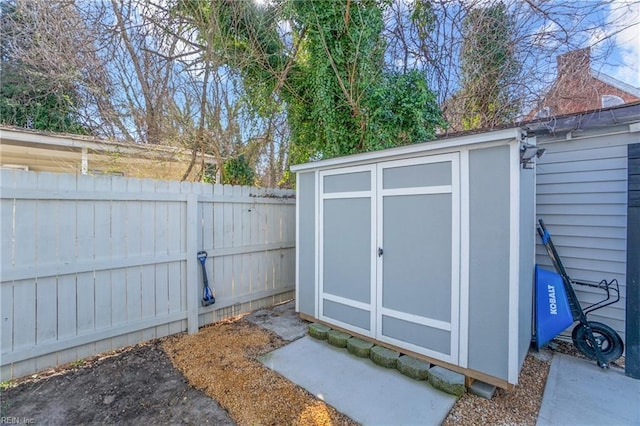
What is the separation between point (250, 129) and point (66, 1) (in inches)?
110

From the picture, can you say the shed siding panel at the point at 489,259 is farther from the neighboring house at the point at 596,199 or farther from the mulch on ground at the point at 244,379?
the mulch on ground at the point at 244,379

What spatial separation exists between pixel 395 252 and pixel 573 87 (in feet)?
14.6

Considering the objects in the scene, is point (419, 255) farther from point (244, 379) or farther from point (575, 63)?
point (575, 63)

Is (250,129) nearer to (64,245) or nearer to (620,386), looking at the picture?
(64,245)

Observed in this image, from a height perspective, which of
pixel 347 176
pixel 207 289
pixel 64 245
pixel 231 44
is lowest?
pixel 207 289

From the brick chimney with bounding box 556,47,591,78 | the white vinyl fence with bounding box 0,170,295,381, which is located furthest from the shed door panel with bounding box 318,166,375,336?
the brick chimney with bounding box 556,47,591,78

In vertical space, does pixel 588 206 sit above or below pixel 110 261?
above

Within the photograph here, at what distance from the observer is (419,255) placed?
272 cm

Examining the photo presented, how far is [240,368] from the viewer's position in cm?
271

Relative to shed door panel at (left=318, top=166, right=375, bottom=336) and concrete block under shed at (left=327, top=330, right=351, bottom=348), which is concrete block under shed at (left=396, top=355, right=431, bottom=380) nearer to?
shed door panel at (left=318, top=166, right=375, bottom=336)

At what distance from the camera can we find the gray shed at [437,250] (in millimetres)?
2248

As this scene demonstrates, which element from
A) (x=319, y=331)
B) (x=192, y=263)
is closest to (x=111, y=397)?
(x=192, y=263)

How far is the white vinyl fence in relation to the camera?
A: 246 cm

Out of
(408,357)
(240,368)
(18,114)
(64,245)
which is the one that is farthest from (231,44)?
(18,114)
